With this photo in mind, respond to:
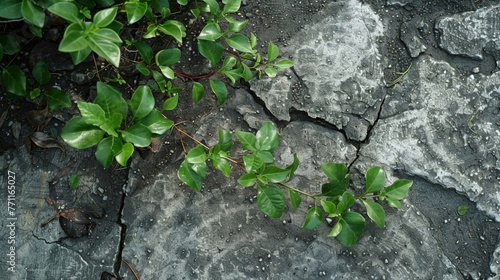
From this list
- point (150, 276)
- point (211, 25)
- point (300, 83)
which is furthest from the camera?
point (300, 83)

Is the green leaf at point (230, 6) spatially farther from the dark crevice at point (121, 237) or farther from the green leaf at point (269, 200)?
the dark crevice at point (121, 237)

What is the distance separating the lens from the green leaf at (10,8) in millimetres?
1664

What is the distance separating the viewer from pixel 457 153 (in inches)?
85.9

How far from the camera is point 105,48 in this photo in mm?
1516

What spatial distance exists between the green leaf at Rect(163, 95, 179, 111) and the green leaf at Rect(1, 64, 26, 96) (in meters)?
0.51

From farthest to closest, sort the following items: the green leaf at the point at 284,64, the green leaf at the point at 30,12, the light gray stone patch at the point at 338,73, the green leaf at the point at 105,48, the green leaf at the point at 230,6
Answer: the light gray stone patch at the point at 338,73 < the green leaf at the point at 284,64 < the green leaf at the point at 230,6 < the green leaf at the point at 30,12 < the green leaf at the point at 105,48

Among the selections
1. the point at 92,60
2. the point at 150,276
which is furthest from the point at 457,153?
the point at 92,60

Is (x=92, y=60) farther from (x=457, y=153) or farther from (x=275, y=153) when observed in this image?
(x=457, y=153)

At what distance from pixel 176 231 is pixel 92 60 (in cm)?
76

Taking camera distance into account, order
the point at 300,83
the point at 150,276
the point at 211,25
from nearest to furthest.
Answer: the point at 211,25 → the point at 150,276 → the point at 300,83

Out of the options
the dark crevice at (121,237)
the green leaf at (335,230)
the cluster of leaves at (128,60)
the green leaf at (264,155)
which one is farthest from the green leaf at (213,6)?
the green leaf at (335,230)

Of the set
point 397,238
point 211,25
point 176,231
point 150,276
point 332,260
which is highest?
point 211,25

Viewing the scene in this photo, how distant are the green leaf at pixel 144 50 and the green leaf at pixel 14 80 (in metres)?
0.42

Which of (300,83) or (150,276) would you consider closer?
(150,276)
